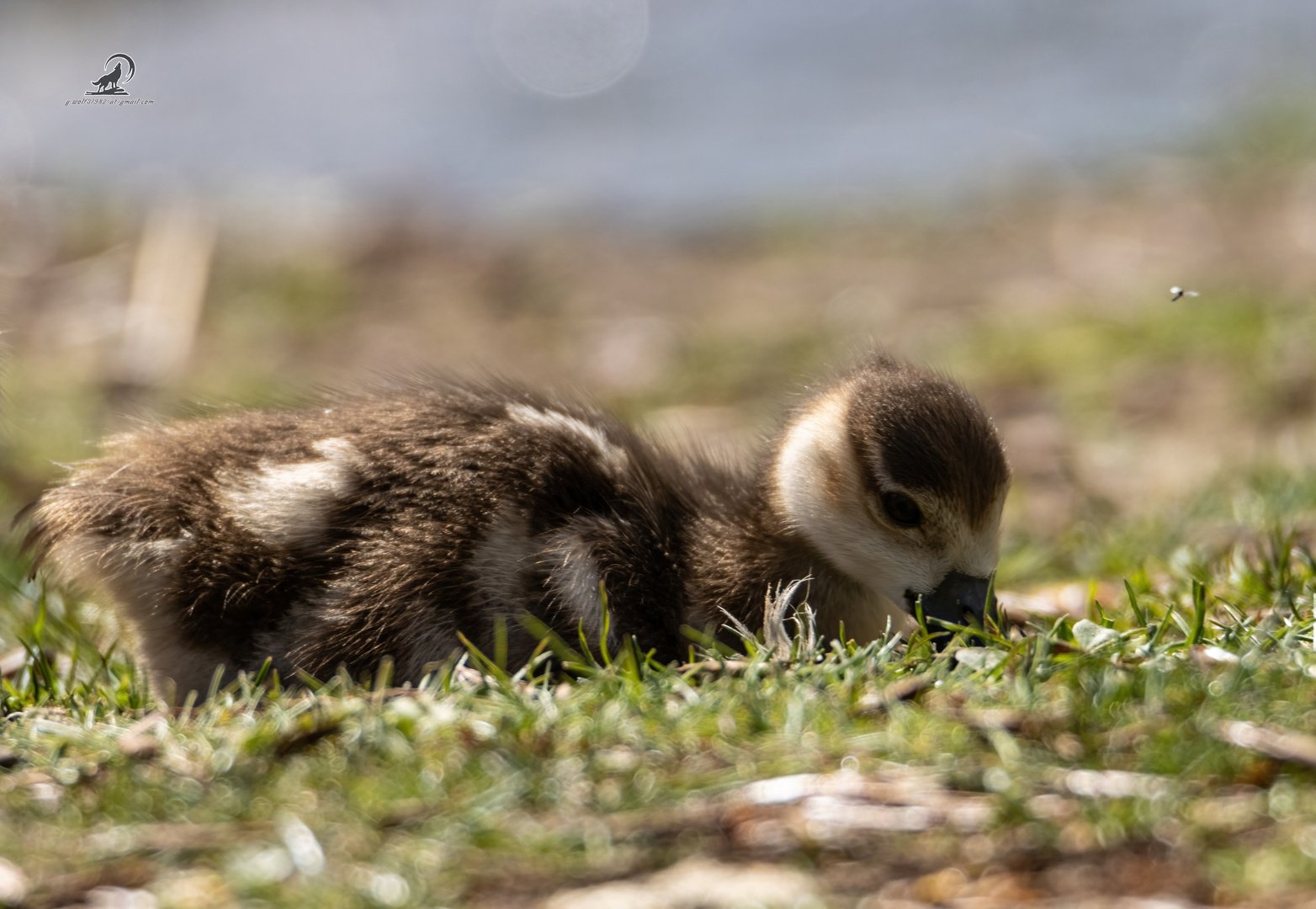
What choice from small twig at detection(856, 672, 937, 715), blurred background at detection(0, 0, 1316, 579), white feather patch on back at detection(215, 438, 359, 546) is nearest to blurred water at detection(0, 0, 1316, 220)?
blurred background at detection(0, 0, 1316, 579)

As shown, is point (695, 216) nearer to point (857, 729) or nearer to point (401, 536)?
point (401, 536)

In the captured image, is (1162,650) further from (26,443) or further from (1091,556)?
(26,443)

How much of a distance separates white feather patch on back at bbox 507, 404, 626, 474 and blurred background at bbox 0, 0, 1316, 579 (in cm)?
77

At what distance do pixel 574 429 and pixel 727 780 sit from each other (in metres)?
1.52

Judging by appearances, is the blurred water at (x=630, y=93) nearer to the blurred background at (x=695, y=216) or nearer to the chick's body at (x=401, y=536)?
the blurred background at (x=695, y=216)

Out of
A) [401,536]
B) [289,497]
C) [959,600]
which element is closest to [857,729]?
[959,600]

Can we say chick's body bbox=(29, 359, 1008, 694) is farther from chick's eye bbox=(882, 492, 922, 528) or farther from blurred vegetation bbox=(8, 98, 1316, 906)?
blurred vegetation bbox=(8, 98, 1316, 906)

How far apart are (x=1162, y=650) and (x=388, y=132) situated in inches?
507

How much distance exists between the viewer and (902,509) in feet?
12.7

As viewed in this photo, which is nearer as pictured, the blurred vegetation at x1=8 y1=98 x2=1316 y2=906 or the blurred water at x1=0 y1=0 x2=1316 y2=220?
the blurred vegetation at x1=8 y1=98 x2=1316 y2=906

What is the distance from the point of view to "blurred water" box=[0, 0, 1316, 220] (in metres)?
13.2

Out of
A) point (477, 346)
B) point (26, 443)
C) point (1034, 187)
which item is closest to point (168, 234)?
point (477, 346)

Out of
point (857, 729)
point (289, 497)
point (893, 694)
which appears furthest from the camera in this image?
point (289, 497)

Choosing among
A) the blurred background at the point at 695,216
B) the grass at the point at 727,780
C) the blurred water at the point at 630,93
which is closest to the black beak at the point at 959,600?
the grass at the point at 727,780
